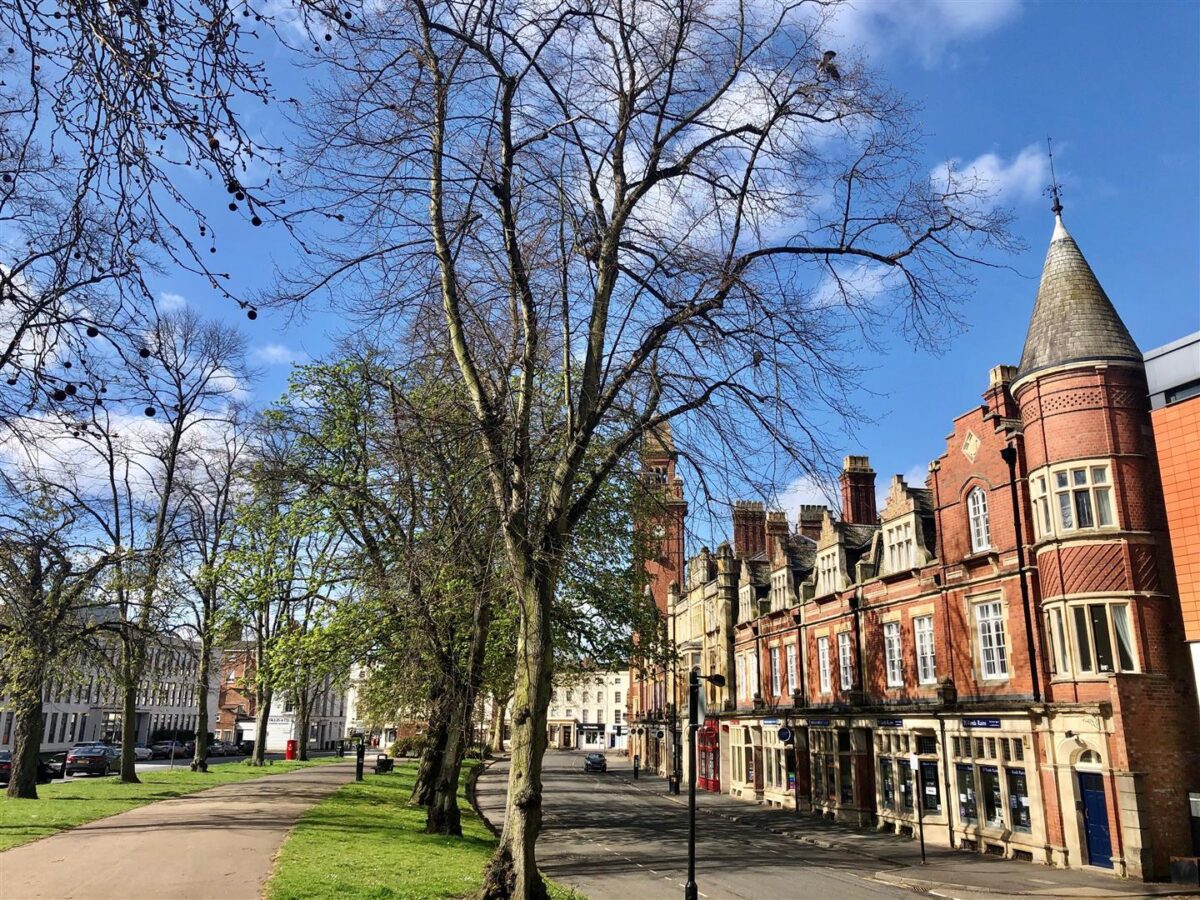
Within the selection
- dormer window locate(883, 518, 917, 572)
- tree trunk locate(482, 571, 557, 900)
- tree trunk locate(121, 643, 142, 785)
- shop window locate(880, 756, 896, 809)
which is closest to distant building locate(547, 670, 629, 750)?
tree trunk locate(121, 643, 142, 785)

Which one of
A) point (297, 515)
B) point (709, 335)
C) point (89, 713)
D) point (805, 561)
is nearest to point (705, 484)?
point (709, 335)

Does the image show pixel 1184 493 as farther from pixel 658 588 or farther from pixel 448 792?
pixel 658 588

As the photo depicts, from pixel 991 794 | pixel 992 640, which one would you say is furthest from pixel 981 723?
pixel 992 640

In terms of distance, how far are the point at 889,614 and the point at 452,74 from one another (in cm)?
2510

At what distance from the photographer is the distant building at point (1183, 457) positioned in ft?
63.5

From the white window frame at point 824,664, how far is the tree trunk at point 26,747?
88.5 ft

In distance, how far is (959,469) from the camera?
2639 cm

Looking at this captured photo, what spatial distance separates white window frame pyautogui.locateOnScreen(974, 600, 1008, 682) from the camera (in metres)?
23.9

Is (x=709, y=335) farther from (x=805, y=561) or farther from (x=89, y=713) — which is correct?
(x=89, y=713)

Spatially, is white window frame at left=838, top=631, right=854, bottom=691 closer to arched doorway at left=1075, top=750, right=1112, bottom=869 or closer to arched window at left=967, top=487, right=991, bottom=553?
arched window at left=967, top=487, right=991, bottom=553

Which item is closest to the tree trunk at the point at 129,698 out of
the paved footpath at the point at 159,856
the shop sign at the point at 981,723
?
the paved footpath at the point at 159,856

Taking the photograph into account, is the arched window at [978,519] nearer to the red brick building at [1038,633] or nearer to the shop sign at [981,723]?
the red brick building at [1038,633]

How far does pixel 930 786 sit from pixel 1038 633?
279 inches

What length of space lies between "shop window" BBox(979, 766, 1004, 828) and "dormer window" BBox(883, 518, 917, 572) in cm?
684
